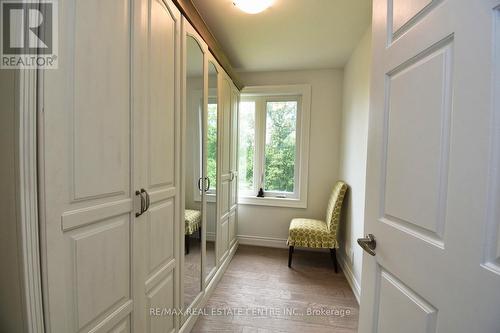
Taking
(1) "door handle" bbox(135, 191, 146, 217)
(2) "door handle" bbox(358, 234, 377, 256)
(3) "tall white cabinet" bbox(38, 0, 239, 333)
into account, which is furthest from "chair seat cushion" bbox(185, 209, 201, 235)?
(2) "door handle" bbox(358, 234, 377, 256)

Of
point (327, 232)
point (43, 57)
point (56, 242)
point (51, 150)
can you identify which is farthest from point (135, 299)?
point (327, 232)

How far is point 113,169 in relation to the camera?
82 centimetres

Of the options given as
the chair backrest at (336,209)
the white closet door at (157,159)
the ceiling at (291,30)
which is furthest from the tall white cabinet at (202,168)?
the chair backrest at (336,209)

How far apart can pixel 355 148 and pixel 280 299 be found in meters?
1.67

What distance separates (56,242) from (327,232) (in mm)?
2361

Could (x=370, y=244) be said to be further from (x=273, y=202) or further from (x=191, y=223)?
(x=273, y=202)

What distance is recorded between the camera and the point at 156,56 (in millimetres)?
1044

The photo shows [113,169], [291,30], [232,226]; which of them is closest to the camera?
[113,169]

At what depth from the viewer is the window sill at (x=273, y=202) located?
299cm

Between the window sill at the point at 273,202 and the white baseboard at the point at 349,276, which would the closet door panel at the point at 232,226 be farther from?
the white baseboard at the point at 349,276

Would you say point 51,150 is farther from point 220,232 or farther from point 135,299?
point 220,232

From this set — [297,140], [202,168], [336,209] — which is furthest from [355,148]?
[202,168]

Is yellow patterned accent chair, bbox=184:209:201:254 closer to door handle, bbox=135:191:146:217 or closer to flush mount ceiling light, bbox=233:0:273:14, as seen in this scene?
door handle, bbox=135:191:146:217

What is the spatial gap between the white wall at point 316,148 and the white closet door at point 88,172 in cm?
234
